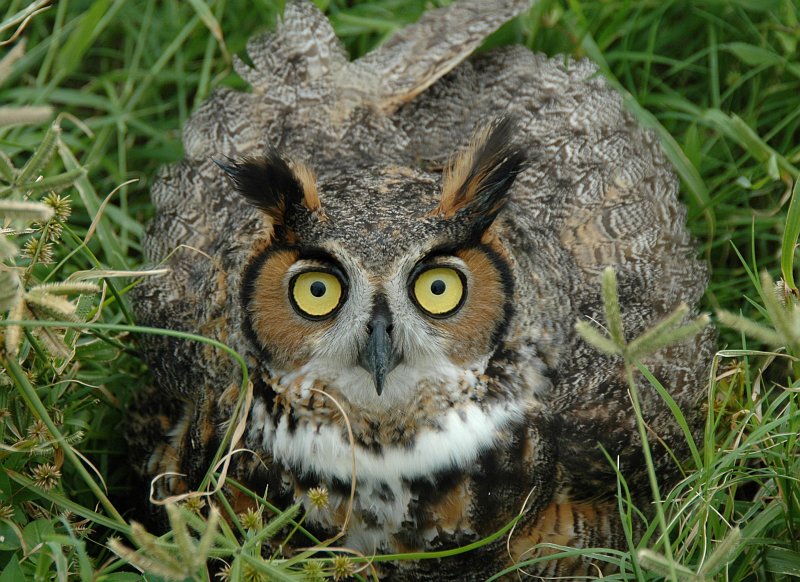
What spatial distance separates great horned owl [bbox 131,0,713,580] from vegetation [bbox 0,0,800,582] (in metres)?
0.13

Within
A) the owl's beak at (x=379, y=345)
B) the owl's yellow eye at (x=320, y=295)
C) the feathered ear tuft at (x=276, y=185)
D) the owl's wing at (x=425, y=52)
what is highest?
the owl's wing at (x=425, y=52)

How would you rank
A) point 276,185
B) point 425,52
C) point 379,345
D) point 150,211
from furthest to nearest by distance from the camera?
point 150,211 < point 425,52 < point 276,185 < point 379,345

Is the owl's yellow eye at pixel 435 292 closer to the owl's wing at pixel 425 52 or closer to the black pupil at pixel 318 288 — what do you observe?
the black pupil at pixel 318 288

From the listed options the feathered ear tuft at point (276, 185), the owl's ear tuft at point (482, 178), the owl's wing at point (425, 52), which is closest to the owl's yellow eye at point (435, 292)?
the owl's ear tuft at point (482, 178)

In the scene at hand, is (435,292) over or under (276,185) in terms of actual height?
under

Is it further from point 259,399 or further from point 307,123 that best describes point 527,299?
point 307,123

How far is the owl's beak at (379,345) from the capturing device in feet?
6.46

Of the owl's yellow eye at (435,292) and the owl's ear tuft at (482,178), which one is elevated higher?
the owl's ear tuft at (482,178)

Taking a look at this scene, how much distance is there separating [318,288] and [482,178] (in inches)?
16.7

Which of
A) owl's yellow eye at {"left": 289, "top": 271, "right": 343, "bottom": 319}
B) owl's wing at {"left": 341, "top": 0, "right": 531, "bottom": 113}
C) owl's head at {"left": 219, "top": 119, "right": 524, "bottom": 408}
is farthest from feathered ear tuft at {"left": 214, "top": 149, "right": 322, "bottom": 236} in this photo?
owl's wing at {"left": 341, "top": 0, "right": 531, "bottom": 113}

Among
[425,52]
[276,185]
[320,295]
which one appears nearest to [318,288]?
[320,295]

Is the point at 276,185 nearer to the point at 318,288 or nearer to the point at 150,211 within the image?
the point at 318,288

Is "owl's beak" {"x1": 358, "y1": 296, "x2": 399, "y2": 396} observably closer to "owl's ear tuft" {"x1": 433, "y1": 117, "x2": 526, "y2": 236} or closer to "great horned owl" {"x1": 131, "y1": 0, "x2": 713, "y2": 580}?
"great horned owl" {"x1": 131, "y1": 0, "x2": 713, "y2": 580}

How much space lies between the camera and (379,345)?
1.97 meters
